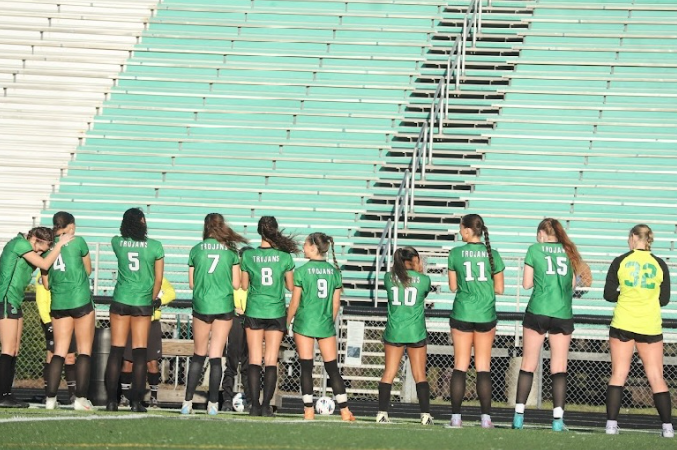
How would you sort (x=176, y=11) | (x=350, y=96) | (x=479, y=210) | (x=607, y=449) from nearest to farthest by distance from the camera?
1. (x=607, y=449)
2. (x=479, y=210)
3. (x=350, y=96)
4. (x=176, y=11)

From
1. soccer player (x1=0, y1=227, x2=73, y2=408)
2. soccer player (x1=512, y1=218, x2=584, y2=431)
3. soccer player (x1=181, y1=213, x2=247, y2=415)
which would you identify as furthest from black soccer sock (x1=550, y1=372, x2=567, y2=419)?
soccer player (x1=0, y1=227, x2=73, y2=408)

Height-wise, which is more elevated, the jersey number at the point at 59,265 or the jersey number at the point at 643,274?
the jersey number at the point at 643,274

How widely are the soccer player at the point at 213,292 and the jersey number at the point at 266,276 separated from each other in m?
0.24

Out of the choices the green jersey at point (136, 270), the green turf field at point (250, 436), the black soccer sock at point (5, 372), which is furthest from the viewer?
the black soccer sock at point (5, 372)

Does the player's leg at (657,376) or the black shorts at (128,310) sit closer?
the player's leg at (657,376)

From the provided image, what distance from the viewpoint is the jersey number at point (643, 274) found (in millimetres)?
11039

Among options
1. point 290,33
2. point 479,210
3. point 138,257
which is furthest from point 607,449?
point 290,33

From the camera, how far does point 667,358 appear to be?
17.1 meters

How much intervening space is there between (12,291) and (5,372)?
0.79 metres

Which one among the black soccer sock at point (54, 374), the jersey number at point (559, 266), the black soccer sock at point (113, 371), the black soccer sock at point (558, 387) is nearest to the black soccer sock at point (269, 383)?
the black soccer sock at point (113, 371)

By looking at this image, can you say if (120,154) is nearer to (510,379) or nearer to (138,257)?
(510,379)

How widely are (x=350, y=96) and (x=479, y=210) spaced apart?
132 inches

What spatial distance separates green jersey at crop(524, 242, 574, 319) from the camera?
11.1 m

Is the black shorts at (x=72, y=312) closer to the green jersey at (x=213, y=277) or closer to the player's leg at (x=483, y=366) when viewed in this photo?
the green jersey at (x=213, y=277)
